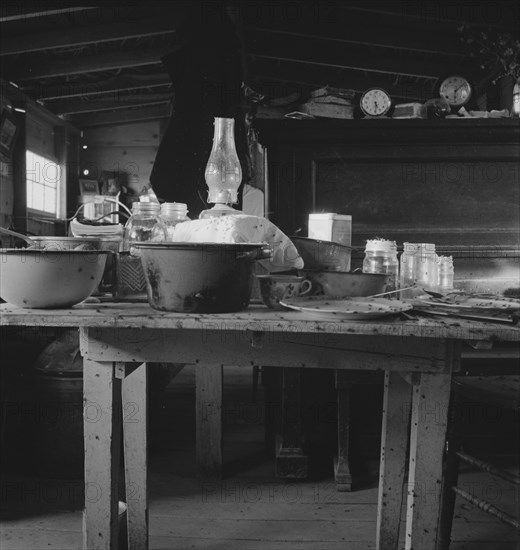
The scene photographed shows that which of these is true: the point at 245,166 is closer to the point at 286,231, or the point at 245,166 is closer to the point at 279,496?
the point at 286,231

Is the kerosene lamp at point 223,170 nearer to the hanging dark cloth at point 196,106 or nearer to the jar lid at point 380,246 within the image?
the jar lid at point 380,246

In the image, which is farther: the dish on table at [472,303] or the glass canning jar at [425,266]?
the glass canning jar at [425,266]

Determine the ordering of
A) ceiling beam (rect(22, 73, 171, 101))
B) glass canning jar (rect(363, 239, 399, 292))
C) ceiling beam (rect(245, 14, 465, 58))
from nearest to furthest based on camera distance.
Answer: glass canning jar (rect(363, 239, 399, 292)) → ceiling beam (rect(245, 14, 465, 58)) → ceiling beam (rect(22, 73, 171, 101))

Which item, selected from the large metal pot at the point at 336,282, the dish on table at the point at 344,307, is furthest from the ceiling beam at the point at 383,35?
the dish on table at the point at 344,307

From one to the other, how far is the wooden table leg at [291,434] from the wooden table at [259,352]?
1.37m

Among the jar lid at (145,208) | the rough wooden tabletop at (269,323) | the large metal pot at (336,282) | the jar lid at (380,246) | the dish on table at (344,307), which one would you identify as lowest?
the rough wooden tabletop at (269,323)

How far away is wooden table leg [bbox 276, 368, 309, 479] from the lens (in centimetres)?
287

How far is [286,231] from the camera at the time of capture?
10.6 ft

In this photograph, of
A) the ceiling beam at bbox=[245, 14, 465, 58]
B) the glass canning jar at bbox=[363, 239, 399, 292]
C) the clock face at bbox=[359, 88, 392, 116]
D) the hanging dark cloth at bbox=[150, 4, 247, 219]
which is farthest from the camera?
the ceiling beam at bbox=[245, 14, 465, 58]

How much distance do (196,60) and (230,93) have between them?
0.27m

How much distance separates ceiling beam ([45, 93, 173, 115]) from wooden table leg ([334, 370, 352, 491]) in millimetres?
6716

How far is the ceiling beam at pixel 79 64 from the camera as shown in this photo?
6.89 m

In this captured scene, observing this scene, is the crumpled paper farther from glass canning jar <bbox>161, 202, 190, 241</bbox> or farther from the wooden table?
the wooden table

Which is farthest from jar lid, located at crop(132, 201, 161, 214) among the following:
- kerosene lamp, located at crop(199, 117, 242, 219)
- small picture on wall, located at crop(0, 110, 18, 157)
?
small picture on wall, located at crop(0, 110, 18, 157)
